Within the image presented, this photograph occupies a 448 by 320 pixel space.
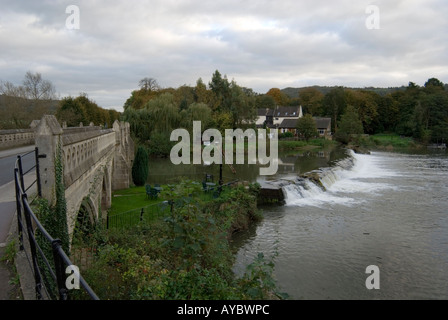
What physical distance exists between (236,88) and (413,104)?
47051 mm

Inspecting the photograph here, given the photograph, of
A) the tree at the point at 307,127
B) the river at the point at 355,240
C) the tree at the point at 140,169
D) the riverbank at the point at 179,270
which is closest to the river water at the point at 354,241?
the river at the point at 355,240

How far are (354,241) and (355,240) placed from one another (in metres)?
0.16

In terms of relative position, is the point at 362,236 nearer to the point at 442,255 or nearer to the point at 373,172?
the point at 442,255

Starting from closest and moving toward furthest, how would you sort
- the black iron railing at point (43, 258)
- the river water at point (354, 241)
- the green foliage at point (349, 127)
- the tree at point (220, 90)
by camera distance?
the black iron railing at point (43, 258)
the river water at point (354, 241)
the tree at point (220, 90)
the green foliage at point (349, 127)

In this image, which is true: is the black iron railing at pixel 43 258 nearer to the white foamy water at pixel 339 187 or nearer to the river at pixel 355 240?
the river at pixel 355 240

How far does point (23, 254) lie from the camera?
4.73 m

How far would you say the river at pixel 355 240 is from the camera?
11.1 metres

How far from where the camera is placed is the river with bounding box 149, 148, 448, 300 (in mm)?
11070

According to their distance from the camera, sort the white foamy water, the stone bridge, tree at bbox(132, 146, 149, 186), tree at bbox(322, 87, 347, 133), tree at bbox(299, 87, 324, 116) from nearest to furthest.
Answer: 1. the stone bridge
2. the white foamy water
3. tree at bbox(132, 146, 149, 186)
4. tree at bbox(322, 87, 347, 133)
5. tree at bbox(299, 87, 324, 116)

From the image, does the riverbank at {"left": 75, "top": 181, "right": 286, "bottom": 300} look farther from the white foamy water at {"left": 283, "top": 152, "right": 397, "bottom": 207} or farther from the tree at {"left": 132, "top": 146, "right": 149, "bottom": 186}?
the tree at {"left": 132, "top": 146, "right": 149, "bottom": 186}

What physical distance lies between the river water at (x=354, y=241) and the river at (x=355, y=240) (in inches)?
1.2

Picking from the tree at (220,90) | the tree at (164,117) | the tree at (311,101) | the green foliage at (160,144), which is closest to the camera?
the green foliage at (160,144)

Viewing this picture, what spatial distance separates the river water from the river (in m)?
0.03

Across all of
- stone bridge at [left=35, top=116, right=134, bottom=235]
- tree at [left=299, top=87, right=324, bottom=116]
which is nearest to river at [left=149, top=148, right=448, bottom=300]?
stone bridge at [left=35, top=116, right=134, bottom=235]
